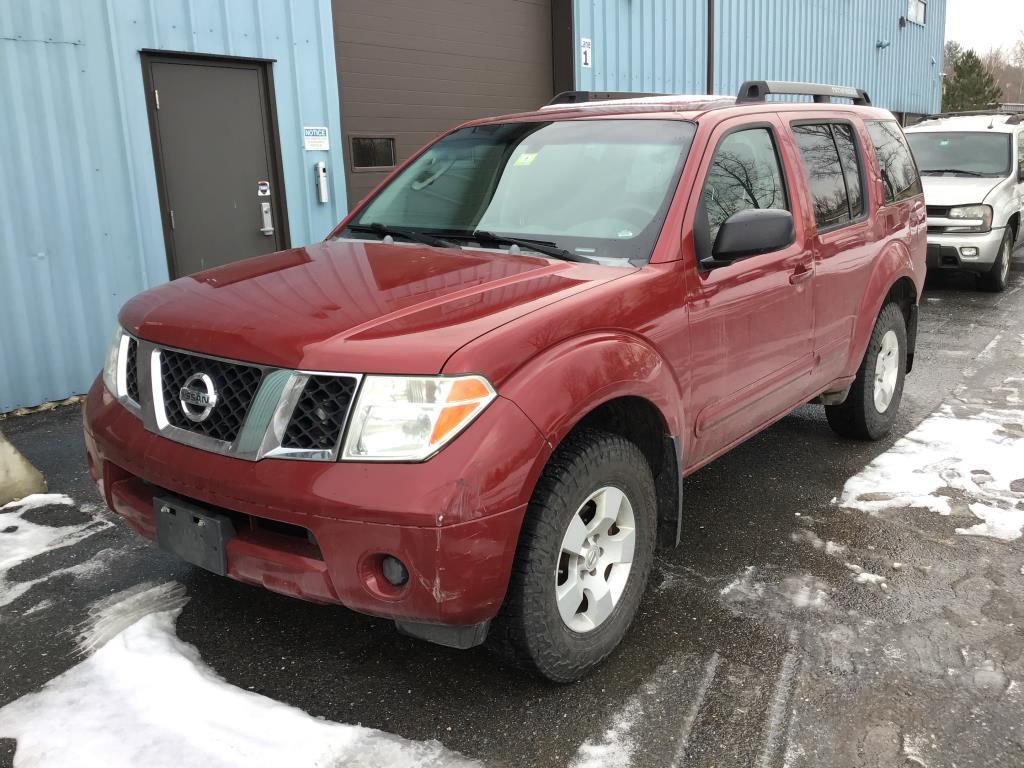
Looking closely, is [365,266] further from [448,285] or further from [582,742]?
[582,742]

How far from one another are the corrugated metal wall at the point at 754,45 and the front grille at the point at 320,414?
29.8 feet

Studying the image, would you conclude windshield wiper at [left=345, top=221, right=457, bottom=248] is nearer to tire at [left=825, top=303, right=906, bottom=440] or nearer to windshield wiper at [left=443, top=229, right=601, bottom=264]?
windshield wiper at [left=443, top=229, right=601, bottom=264]

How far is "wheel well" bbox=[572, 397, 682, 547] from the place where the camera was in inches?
117

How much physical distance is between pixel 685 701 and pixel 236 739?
1.34 metres

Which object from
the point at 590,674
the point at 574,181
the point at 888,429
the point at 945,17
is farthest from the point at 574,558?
the point at 945,17

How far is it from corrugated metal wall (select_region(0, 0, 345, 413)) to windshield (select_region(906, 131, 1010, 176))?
324 inches

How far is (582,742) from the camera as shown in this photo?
8.41 ft

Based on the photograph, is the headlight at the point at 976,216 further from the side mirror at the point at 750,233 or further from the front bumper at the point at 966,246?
the side mirror at the point at 750,233

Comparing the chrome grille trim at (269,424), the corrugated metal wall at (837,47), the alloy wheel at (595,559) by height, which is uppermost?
the corrugated metal wall at (837,47)

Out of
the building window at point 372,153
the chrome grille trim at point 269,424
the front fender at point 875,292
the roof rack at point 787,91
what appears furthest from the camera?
the building window at point 372,153

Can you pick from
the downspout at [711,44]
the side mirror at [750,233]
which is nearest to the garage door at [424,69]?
the downspout at [711,44]

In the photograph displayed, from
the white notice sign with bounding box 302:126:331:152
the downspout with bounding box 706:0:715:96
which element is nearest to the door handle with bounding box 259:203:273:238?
the white notice sign with bounding box 302:126:331:152

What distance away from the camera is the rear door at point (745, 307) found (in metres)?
3.27

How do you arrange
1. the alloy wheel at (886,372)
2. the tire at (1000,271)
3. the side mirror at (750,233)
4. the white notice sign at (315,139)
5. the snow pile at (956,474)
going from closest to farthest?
the side mirror at (750,233) → the snow pile at (956,474) → the alloy wheel at (886,372) → the white notice sign at (315,139) → the tire at (1000,271)
